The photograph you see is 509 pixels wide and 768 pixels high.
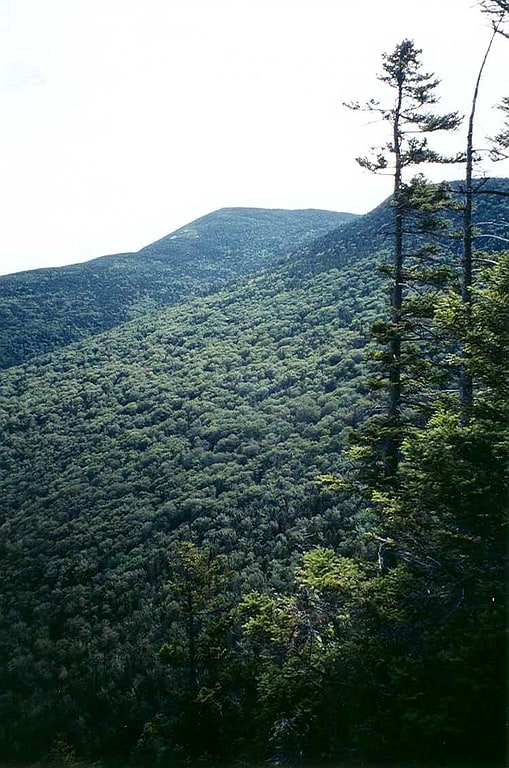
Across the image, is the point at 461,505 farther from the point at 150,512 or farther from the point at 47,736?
the point at 150,512

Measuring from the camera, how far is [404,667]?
5691mm

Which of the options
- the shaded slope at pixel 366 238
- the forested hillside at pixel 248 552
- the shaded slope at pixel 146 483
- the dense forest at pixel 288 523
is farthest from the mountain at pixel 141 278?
the shaded slope at pixel 366 238

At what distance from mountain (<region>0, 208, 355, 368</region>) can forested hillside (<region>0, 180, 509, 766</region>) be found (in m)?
14.3

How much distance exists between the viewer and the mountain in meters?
64.9

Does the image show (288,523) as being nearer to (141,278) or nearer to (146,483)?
(146,483)

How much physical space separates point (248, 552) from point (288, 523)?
6.67 feet

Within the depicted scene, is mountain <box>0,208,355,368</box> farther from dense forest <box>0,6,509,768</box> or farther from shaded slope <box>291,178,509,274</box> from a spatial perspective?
shaded slope <box>291,178,509,274</box>

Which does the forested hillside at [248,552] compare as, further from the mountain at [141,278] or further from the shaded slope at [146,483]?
the mountain at [141,278]

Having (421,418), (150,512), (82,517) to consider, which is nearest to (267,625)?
(421,418)

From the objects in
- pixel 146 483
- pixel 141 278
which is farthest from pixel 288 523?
pixel 141 278

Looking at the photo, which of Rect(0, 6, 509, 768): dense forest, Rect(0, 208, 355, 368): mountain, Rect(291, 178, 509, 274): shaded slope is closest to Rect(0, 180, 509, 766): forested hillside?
Rect(0, 6, 509, 768): dense forest

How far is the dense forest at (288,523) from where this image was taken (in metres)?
6.13

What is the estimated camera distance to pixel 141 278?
83.9 meters

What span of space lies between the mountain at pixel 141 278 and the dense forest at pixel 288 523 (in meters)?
15.3
